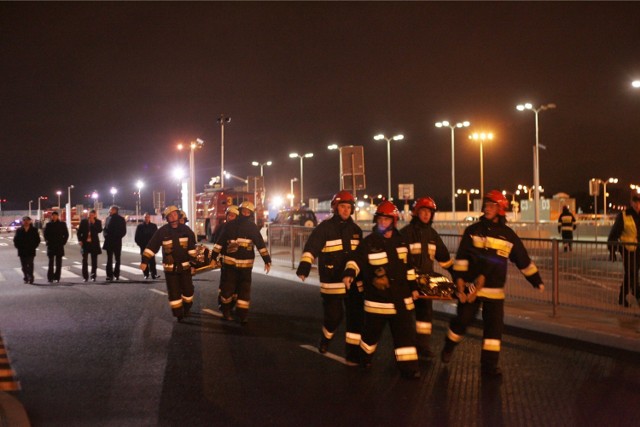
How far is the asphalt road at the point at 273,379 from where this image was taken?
559 centimetres

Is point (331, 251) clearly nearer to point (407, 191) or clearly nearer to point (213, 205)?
point (407, 191)

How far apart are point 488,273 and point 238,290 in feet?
14.5

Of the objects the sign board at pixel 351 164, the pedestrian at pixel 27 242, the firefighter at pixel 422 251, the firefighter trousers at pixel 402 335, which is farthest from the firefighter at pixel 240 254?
the pedestrian at pixel 27 242

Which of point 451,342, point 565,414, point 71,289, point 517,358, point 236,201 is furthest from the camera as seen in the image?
point 236,201

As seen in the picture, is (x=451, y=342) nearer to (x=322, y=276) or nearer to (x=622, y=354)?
(x=322, y=276)

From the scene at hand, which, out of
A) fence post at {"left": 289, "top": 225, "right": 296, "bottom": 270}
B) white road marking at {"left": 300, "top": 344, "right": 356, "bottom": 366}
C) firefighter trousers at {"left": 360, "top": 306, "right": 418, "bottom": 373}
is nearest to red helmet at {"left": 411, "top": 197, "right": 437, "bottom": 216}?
firefighter trousers at {"left": 360, "top": 306, "right": 418, "bottom": 373}

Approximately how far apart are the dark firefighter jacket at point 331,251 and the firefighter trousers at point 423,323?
2.87ft

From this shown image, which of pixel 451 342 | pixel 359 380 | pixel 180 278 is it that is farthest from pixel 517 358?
pixel 180 278

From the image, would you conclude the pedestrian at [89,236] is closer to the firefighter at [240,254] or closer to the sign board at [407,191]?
the firefighter at [240,254]

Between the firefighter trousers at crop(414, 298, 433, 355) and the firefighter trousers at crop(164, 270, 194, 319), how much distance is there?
4.20 meters

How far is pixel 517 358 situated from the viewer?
773 cm

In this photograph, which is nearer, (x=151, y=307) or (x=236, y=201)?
(x=151, y=307)

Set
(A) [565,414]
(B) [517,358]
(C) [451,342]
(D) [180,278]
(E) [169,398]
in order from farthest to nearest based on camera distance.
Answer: (D) [180,278]
(B) [517,358]
(C) [451,342]
(E) [169,398]
(A) [565,414]

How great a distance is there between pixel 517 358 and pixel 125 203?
455 ft
